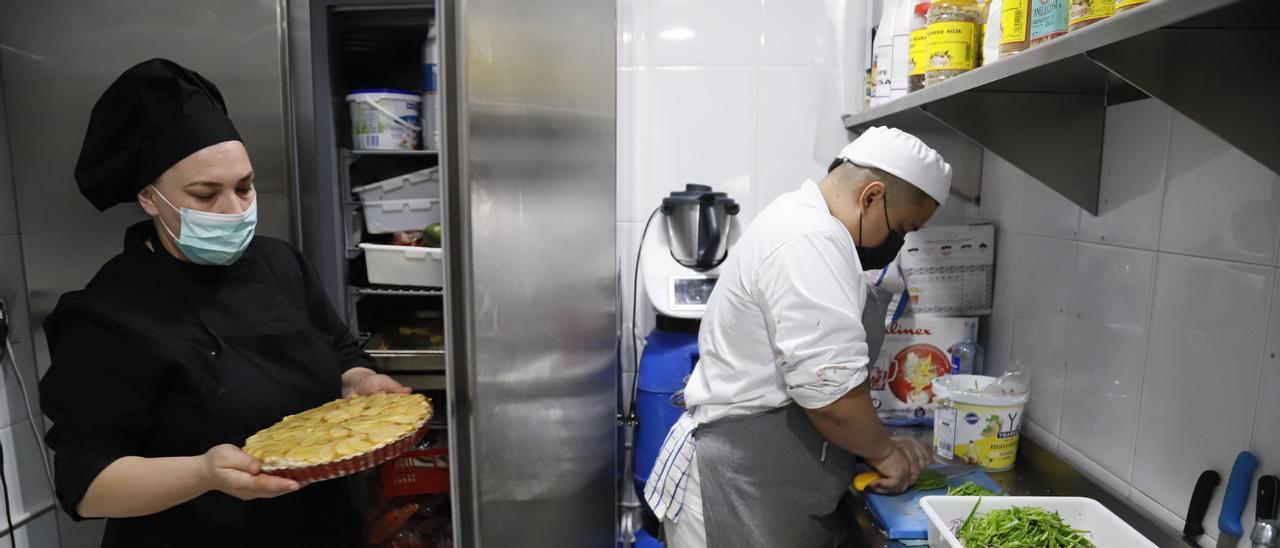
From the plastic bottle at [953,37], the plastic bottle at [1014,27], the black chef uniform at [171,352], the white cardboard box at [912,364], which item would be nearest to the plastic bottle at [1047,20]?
the plastic bottle at [1014,27]

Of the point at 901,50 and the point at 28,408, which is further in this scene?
the point at 901,50

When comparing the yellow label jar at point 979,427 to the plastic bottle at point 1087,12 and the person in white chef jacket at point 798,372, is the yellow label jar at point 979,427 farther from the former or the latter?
the plastic bottle at point 1087,12

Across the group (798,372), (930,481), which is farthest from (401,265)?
(930,481)

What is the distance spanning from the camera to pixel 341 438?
31.1 inches

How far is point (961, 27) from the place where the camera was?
3.74 feet

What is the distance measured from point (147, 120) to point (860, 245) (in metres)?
1.30

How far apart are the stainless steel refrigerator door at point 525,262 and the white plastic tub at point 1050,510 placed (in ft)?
1.90

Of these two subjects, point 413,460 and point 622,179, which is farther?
point 622,179

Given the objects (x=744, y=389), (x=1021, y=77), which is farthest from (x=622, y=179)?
(x=1021, y=77)

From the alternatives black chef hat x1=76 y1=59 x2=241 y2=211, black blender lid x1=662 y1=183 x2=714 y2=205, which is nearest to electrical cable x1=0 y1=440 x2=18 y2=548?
black chef hat x1=76 y1=59 x2=241 y2=211

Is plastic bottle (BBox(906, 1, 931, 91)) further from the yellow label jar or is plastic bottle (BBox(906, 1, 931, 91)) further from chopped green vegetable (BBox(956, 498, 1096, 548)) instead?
chopped green vegetable (BBox(956, 498, 1096, 548))

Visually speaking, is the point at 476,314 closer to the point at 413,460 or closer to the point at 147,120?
the point at 147,120

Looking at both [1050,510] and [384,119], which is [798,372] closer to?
[1050,510]

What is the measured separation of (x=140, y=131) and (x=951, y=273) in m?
1.71
